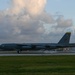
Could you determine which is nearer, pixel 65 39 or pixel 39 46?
pixel 39 46
